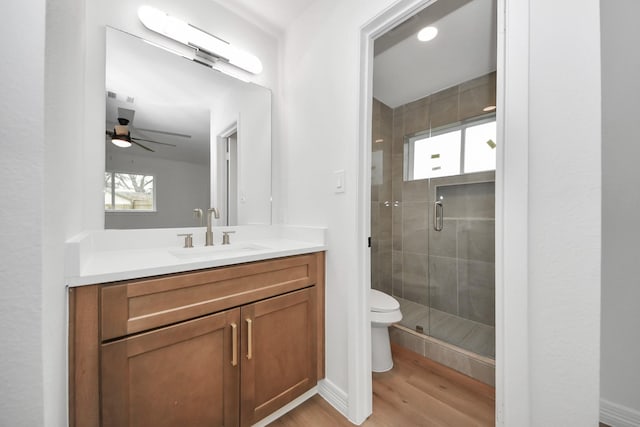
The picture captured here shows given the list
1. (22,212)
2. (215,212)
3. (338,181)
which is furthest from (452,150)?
(22,212)

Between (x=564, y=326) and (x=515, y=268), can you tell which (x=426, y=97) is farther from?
(x=564, y=326)

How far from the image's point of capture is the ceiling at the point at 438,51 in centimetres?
141

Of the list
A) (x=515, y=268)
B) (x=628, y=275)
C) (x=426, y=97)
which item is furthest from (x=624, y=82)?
(x=426, y=97)

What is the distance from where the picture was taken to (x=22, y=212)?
0.51m

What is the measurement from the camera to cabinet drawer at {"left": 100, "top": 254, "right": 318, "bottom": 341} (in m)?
0.75

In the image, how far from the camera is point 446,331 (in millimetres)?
1880

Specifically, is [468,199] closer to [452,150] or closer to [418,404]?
[452,150]

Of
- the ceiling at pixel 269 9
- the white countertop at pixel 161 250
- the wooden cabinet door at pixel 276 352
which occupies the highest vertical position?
the ceiling at pixel 269 9

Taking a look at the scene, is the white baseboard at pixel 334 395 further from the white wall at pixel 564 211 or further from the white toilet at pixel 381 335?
the white wall at pixel 564 211

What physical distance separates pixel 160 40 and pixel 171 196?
858 mm

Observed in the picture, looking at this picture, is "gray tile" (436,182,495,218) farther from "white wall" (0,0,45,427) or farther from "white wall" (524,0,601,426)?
"white wall" (0,0,45,427)

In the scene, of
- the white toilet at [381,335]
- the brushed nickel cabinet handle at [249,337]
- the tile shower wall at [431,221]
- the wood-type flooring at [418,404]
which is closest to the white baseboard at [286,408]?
the wood-type flooring at [418,404]

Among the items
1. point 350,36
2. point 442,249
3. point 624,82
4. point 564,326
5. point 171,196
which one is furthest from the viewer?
point 442,249

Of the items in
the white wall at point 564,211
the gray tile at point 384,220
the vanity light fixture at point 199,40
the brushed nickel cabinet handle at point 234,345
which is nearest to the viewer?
the white wall at point 564,211
